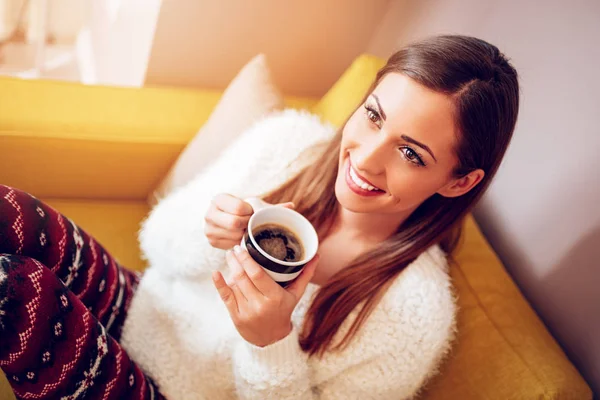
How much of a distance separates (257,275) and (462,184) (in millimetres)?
415

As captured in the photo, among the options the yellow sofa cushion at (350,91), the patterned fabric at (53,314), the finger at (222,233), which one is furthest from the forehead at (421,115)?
the patterned fabric at (53,314)

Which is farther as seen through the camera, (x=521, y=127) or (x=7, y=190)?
(x=521, y=127)

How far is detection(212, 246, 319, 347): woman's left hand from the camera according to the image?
0.71 m

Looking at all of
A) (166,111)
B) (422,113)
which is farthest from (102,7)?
(422,113)

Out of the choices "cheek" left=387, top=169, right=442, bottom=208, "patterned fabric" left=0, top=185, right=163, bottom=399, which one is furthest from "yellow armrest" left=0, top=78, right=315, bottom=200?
"cheek" left=387, top=169, right=442, bottom=208

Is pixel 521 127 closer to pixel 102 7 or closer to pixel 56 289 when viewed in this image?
A: pixel 56 289

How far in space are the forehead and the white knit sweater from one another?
0.97 feet

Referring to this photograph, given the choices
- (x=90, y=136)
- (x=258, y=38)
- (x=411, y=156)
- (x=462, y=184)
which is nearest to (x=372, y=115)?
(x=411, y=156)

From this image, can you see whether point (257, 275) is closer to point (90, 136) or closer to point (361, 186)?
point (361, 186)

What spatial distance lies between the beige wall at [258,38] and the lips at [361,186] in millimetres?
956

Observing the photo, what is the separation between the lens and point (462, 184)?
33.3 inches

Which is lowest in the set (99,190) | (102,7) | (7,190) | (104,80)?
(104,80)

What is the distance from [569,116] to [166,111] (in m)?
1.02

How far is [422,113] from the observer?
2.41ft
